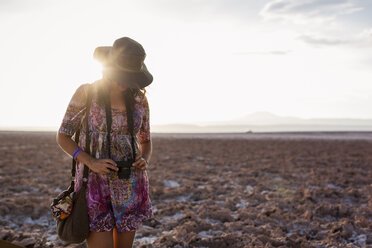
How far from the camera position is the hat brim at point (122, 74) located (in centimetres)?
191

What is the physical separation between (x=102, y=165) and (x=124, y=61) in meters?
0.63

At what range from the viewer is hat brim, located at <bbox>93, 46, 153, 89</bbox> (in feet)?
6.28

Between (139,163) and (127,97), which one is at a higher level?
(127,97)

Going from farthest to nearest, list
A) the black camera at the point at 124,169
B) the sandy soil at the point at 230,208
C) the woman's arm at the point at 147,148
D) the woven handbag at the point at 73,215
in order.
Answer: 1. the sandy soil at the point at 230,208
2. the woman's arm at the point at 147,148
3. the black camera at the point at 124,169
4. the woven handbag at the point at 73,215

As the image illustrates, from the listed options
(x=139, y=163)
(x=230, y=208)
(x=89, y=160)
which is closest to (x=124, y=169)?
(x=139, y=163)

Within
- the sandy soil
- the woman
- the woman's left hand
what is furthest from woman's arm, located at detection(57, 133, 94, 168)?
the sandy soil

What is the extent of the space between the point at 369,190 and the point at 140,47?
801 centimetres

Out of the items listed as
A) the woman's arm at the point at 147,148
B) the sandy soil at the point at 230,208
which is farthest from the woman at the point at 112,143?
the sandy soil at the point at 230,208

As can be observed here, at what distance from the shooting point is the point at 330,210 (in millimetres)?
6035

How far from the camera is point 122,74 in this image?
6.31ft

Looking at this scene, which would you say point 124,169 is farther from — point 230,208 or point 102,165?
point 230,208

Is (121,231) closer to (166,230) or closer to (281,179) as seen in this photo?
(166,230)

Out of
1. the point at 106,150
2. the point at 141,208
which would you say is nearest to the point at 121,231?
the point at 141,208

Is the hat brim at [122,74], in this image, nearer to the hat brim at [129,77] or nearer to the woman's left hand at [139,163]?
the hat brim at [129,77]
